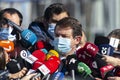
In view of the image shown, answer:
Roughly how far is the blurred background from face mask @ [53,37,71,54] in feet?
16.9

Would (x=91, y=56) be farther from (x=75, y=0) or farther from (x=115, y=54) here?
(x=75, y=0)

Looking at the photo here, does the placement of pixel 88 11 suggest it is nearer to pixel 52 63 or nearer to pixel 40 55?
pixel 40 55

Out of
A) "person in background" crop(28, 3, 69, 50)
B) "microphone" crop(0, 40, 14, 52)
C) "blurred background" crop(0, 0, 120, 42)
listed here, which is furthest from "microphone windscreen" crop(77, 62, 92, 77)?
"blurred background" crop(0, 0, 120, 42)

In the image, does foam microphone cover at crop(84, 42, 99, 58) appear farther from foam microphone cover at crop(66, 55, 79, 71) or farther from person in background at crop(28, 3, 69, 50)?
person in background at crop(28, 3, 69, 50)

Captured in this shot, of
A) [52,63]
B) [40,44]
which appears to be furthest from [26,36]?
[52,63]

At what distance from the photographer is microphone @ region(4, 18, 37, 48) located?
5.20m

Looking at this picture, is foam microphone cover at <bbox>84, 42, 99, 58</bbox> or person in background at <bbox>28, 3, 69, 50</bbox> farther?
person in background at <bbox>28, 3, 69, 50</bbox>

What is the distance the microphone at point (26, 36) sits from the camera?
5195mm

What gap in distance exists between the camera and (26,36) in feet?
17.1

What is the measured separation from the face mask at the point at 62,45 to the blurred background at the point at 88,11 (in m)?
5.15

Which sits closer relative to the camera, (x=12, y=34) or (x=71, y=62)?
(x=71, y=62)

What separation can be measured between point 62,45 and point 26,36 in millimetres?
389

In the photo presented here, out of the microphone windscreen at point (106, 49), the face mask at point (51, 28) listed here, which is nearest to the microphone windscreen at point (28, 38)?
the face mask at point (51, 28)

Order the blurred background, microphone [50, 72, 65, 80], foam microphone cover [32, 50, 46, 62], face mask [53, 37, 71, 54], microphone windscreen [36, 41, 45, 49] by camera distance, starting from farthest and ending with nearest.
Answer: the blurred background < microphone windscreen [36, 41, 45, 49] < face mask [53, 37, 71, 54] < foam microphone cover [32, 50, 46, 62] < microphone [50, 72, 65, 80]
